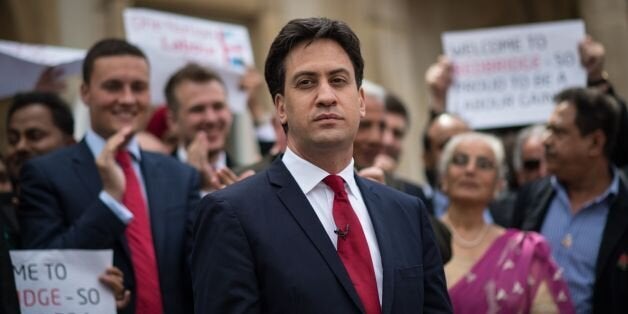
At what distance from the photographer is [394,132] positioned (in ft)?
22.8

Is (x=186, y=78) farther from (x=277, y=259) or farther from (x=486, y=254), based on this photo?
(x=277, y=259)

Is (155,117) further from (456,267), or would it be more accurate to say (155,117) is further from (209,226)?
(209,226)

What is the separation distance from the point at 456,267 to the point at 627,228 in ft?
2.76

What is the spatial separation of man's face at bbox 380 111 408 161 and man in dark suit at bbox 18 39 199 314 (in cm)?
242

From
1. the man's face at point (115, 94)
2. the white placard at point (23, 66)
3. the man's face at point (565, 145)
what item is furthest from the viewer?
the white placard at point (23, 66)

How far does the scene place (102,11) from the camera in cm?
926

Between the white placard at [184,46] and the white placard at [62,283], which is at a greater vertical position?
the white placard at [184,46]

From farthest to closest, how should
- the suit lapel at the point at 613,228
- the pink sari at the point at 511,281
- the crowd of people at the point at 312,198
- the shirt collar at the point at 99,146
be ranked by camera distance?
the suit lapel at the point at 613,228, the pink sari at the point at 511,281, the shirt collar at the point at 99,146, the crowd of people at the point at 312,198

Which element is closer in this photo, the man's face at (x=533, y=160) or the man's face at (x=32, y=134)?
the man's face at (x=32, y=134)

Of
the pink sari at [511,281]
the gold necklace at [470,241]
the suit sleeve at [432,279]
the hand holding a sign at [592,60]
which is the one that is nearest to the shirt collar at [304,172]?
the suit sleeve at [432,279]

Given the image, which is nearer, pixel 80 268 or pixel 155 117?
pixel 80 268

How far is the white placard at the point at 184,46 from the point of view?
20.3 ft

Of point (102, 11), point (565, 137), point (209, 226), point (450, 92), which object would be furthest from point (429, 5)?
point (209, 226)

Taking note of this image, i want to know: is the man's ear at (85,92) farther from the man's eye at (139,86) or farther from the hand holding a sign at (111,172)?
the hand holding a sign at (111,172)
